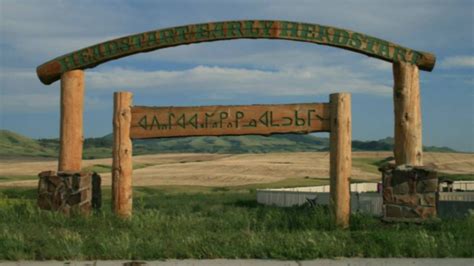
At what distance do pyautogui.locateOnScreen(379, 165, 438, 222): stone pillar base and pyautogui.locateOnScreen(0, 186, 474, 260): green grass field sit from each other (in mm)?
262

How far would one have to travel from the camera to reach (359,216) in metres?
11.9

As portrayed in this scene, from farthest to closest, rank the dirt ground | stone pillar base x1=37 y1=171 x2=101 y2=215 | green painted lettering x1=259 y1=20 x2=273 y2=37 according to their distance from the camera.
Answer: the dirt ground < stone pillar base x1=37 y1=171 x2=101 y2=215 < green painted lettering x1=259 y1=20 x2=273 y2=37

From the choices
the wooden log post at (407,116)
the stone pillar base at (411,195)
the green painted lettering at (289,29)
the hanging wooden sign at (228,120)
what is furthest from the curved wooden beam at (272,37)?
the stone pillar base at (411,195)

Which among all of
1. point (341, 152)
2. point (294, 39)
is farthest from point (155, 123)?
point (341, 152)

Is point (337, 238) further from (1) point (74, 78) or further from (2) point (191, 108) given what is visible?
(1) point (74, 78)

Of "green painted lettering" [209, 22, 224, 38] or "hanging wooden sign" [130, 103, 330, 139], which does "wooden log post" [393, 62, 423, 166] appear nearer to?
"hanging wooden sign" [130, 103, 330, 139]

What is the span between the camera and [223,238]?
9.40m

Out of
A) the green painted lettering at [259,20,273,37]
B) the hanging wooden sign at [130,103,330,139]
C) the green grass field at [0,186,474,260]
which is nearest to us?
the green grass field at [0,186,474,260]

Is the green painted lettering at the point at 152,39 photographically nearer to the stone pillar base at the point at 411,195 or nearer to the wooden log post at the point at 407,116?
the wooden log post at the point at 407,116

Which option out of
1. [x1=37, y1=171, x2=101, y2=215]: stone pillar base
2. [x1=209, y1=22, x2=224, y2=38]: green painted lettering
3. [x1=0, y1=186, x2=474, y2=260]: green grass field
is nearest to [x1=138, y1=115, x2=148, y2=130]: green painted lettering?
[x1=37, y1=171, x2=101, y2=215]: stone pillar base

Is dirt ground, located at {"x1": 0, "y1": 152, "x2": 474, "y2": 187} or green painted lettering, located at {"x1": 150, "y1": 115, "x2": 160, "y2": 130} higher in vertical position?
green painted lettering, located at {"x1": 150, "y1": 115, "x2": 160, "y2": 130}

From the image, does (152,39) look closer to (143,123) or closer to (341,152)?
(143,123)

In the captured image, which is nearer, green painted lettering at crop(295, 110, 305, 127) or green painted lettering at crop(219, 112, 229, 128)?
green painted lettering at crop(295, 110, 305, 127)

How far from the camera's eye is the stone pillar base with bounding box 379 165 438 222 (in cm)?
1148
